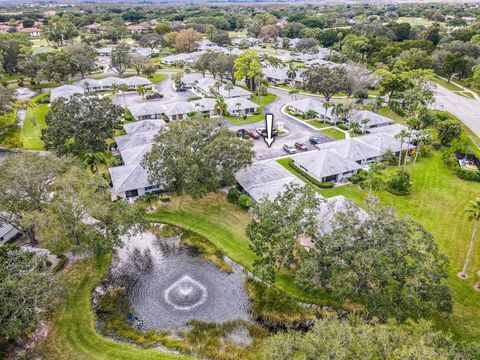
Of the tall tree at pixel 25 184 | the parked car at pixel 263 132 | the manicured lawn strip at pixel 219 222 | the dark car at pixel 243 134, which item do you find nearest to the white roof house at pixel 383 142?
the parked car at pixel 263 132

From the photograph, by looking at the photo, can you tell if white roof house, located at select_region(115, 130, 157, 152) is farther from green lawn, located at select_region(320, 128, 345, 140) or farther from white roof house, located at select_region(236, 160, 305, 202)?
green lawn, located at select_region(320, 128, 345, 140)

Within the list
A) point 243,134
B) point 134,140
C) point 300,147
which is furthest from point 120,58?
point 300,147

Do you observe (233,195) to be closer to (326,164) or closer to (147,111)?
(326,164)

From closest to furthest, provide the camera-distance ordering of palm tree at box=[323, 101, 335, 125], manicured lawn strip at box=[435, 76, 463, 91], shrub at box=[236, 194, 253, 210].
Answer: shrub at box=[236, 194, 253, 210] < palm tree at box=[323, 101, 335, 125] < manicured lawn strip at box=[435, 76, 463, 91]

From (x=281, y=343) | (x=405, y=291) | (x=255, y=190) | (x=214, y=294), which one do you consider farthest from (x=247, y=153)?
(x=281, y=343)

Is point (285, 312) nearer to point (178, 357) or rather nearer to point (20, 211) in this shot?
point (178, 357)

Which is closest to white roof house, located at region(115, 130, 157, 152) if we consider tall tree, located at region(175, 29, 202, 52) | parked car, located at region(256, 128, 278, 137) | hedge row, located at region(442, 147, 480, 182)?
parked car, located at region(256, 128, 278, 137)
